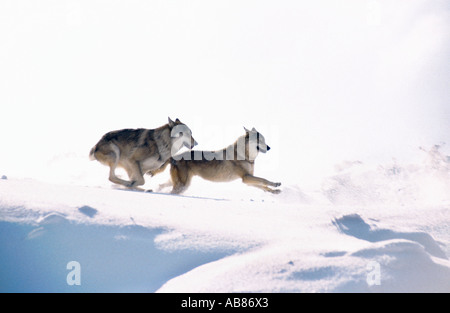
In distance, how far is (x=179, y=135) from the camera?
30.4ft

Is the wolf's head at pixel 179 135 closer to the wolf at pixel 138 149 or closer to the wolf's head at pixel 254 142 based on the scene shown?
the wolf at pixel 138 149

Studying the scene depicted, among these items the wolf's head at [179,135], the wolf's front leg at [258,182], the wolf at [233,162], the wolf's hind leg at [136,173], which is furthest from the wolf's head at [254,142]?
the wolf's hind leg at [136,173]

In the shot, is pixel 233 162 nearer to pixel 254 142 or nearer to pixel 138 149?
pixel 254 142

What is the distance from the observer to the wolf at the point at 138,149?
872 centimetres

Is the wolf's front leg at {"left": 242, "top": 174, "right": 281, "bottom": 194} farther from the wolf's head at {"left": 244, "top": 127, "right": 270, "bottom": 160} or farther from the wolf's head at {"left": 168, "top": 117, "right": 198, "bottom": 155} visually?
the wolf's head at {"left": 168, "top": 117, "right": 198, "bottom": 155}

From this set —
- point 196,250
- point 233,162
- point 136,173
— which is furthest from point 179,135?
point 196,250

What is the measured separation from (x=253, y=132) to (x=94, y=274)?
5726 mm

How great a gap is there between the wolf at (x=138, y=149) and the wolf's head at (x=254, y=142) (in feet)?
3.82

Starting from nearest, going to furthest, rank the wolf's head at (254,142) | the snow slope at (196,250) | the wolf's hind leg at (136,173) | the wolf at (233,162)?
the snow slope at (196,250) < the wolf's hind leg at (136,173) < the wolf at (233,162) < the wolf's head at (254,142)

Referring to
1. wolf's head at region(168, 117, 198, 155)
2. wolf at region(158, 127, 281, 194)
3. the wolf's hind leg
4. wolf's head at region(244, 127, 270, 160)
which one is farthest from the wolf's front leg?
the wolf's hind leg

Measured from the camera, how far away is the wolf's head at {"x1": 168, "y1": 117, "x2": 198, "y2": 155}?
923 centimetres

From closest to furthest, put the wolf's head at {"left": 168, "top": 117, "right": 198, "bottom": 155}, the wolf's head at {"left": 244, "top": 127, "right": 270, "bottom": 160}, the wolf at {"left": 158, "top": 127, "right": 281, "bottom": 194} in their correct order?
the wolf's head at {"left": 168, "top": 117, "right": 198, "bottom": 155}, the wolf at {"left": 158, "top": 127, "right": 281, "bottom": 194}, the wolf's head at {"left": 244, "top": 127, "right": 270, "bottom": 160}
